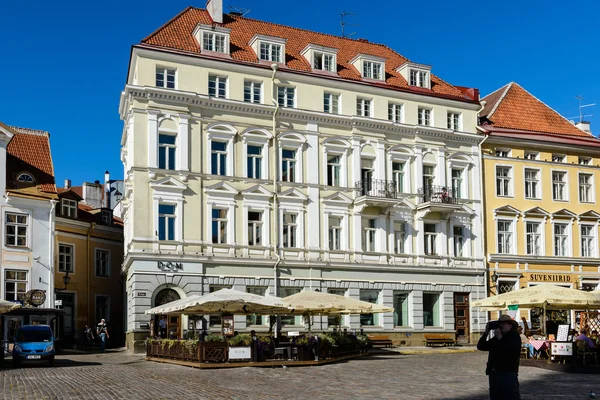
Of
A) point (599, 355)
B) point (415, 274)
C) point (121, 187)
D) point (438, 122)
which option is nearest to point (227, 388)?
point (599, 355)

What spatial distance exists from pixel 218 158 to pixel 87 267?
11.8 m

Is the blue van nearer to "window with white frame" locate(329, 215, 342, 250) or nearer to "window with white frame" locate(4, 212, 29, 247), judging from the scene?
"window with white frame" locate(4, 212, 29, 247)

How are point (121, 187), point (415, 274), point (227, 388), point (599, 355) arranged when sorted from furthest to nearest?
point (121, 187)
point (415, 274)
point (599, 355)
point (227, 388)

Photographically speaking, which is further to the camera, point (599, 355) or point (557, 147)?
point (557, 147)

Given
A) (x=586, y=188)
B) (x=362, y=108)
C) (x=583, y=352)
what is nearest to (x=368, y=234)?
(x=362, y=108)

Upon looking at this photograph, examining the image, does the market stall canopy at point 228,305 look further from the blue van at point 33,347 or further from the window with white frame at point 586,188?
the window with white frame at point 586,188

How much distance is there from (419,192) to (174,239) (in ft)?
44.5

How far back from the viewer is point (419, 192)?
43812mm

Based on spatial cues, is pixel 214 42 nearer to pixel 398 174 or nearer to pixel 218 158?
pixel 218 158

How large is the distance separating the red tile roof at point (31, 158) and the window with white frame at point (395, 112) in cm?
1755

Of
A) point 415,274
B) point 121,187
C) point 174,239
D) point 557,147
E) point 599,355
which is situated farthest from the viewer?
point 121,187

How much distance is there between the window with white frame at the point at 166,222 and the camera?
1471 inches

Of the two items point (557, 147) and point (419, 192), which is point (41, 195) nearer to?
point (419, 192)

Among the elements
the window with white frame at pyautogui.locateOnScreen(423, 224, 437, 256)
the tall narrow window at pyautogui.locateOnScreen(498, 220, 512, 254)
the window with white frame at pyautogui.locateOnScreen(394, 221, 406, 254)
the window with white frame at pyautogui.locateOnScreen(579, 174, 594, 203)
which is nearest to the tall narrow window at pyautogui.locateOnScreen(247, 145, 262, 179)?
the window with white frame at pyautogui.locateOnScreen(394, 221, 406, 254)
